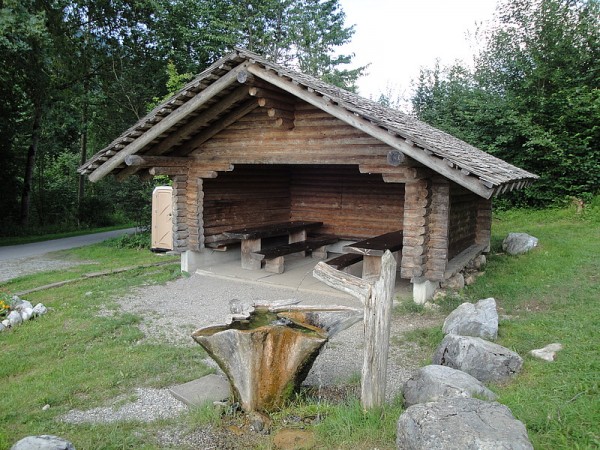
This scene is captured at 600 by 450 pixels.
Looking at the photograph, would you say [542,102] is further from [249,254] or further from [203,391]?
[203,391]

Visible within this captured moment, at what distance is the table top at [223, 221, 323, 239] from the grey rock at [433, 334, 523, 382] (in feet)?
18.6

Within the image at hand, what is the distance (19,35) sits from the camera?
1235 centimetres

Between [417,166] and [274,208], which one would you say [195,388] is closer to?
[417,166]

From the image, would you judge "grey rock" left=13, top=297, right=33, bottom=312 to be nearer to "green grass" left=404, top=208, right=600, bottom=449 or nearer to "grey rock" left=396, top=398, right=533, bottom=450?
"green grass" left=404, top=208, right=600, bottom=449

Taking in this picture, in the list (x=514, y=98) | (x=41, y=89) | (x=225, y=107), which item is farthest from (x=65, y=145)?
(x=514, y=98)

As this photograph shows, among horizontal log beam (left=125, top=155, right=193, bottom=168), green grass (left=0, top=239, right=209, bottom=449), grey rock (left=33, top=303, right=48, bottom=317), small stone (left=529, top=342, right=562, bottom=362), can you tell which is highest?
horizontal log beam (left=125, top=155, right=193, bottom=168)

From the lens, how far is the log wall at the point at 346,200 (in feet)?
37.4

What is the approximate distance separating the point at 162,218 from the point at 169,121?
19.2 ft

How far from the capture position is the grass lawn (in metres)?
3.61

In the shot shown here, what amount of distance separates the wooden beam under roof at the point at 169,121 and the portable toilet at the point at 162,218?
4.58 m

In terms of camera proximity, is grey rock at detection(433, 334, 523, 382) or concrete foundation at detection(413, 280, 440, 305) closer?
grey rock at detection(433, 334, 523, 382)

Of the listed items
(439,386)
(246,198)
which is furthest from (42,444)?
(246,198)

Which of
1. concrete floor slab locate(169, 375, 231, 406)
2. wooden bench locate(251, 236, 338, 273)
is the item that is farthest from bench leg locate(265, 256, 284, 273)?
concrete floor slab locate(169, 375, 231, 406)

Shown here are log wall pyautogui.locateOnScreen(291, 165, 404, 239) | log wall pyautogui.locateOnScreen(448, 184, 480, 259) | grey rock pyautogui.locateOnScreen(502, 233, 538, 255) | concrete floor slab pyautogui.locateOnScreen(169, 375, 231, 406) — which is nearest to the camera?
concrete floor slab pyautogui.locateOnScreen(169, 375, 231, 406)
